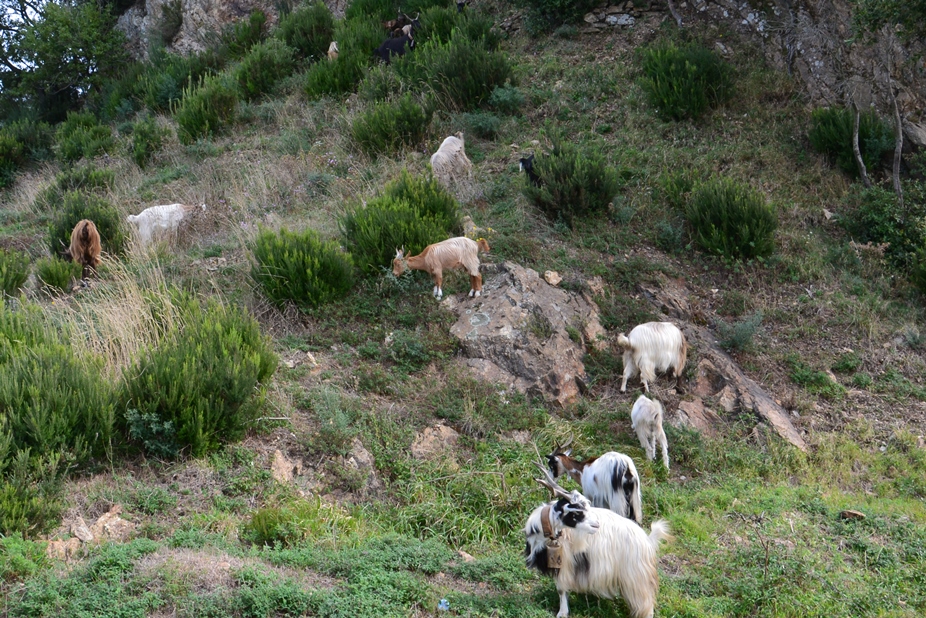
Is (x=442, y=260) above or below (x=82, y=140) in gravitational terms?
below

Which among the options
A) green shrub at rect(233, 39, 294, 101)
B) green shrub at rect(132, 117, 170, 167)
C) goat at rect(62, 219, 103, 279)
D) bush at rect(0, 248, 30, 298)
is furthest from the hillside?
green shrub at rect(233, 39, 294, 101)

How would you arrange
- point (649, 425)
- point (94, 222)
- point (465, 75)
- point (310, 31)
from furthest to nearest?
1. point (310, 31)
2. point (465, 75)
3. point (94, 222)
4. point (649, 425)

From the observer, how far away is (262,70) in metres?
17.1

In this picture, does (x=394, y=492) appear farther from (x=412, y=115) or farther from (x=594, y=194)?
(x=412, y=115)

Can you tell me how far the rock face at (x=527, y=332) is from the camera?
27.9 feet

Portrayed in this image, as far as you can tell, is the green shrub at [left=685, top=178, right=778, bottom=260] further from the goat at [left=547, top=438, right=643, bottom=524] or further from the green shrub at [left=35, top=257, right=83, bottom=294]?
the green shrub at [left=35, top=257, right=83, bottom=294]

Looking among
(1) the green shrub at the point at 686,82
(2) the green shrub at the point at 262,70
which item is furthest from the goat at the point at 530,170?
(2) the green shrub at the point at 262,70

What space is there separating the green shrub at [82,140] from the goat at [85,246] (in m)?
7.31

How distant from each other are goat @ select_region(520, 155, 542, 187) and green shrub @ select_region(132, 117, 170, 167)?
8.27 meters

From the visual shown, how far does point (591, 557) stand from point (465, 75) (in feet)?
35.5

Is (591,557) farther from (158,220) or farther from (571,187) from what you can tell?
(158,220)

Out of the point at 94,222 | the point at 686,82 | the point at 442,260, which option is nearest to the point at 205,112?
the point at 94,222

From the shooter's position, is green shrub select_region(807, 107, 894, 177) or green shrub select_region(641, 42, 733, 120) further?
green shrub select_region(641, 42, 733, 120)

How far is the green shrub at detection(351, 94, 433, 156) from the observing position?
13.1m
